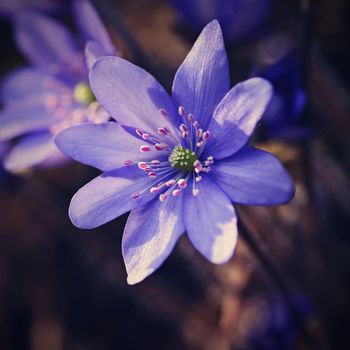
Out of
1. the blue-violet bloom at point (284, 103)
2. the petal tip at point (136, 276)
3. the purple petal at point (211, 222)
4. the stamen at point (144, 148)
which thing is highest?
the stamen at point (144, 148)

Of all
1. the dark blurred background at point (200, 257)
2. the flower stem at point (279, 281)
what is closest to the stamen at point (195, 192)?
the flower stem at point (279, 281)

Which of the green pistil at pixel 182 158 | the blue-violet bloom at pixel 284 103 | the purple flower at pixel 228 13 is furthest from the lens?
the purple flower at pixel 228 13

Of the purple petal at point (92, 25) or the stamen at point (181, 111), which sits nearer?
the stamen at point (181, 111)

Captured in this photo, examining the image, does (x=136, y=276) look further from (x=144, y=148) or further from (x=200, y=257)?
(x=200, y=257)

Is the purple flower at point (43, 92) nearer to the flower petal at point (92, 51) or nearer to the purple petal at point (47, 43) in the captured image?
the purple petal at point (47, 43)

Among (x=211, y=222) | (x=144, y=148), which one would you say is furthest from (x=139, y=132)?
(x=211, y=222)

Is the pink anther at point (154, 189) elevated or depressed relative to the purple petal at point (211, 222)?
elevated

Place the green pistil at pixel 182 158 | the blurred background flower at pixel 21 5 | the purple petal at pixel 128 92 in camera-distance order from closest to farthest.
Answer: the purple petal at pixel 128 92, the green pistil at pixel 182 158, the blurred background flower at pixel 21 5
